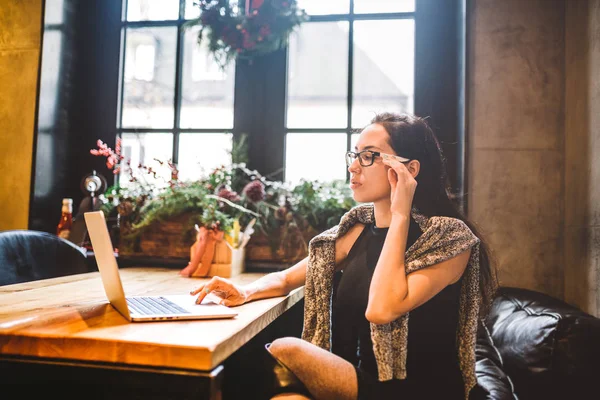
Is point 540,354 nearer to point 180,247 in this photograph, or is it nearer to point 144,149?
point 180,247

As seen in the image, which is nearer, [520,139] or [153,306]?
[153,306]

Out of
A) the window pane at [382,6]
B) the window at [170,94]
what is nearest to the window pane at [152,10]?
the window at [170,94]

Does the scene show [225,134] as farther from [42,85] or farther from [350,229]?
[350,229]

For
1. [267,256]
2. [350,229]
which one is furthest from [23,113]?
[350,229]

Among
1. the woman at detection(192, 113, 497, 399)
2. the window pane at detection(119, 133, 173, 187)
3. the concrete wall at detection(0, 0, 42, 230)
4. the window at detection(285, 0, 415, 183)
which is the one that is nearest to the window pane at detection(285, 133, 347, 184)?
the window at detection(285, 0, 415, 183)

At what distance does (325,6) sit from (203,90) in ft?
2.97

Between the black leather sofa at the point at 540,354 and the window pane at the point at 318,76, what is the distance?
5.03 ft

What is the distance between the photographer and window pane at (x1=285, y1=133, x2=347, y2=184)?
280 cm

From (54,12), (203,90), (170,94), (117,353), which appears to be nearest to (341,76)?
(203,90)

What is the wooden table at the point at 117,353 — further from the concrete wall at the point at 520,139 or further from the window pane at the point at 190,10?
the window pane at the point at 190,10

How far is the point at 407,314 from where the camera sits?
1378mm

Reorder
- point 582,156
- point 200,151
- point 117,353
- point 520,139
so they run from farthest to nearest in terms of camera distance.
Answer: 1. point 200,151
2. point 520,139
3. point 582,156
4. point 117,353

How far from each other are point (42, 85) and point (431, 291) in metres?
2.49

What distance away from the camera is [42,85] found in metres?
2.74
